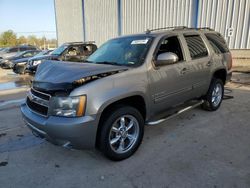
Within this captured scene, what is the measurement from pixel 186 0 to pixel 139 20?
13.1ft

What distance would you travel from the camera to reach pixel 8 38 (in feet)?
170

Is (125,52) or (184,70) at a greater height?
(125,52)

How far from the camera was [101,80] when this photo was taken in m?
2.68

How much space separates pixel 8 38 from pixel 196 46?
2291 inches

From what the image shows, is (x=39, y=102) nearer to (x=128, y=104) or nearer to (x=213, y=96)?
(x=128, y=104)

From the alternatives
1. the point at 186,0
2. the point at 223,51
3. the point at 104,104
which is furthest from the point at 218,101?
the point at 186,0

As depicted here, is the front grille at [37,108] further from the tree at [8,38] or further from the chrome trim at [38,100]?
the tree at [8,38]

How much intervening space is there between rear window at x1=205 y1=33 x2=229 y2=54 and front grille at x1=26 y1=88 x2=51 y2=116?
12.3 ft

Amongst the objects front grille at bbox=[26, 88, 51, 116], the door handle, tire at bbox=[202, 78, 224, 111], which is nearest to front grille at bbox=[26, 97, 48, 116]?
front grille at bbox=[26, 88, 51, 116]

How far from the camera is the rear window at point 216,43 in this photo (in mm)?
4750

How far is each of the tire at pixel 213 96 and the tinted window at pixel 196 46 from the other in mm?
867

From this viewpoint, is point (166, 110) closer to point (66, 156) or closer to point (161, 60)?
point (161, 60)

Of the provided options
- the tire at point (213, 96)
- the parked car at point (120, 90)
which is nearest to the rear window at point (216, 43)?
the parked car at point (120, 90)

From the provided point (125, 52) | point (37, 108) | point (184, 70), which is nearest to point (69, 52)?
point (125, 52)
